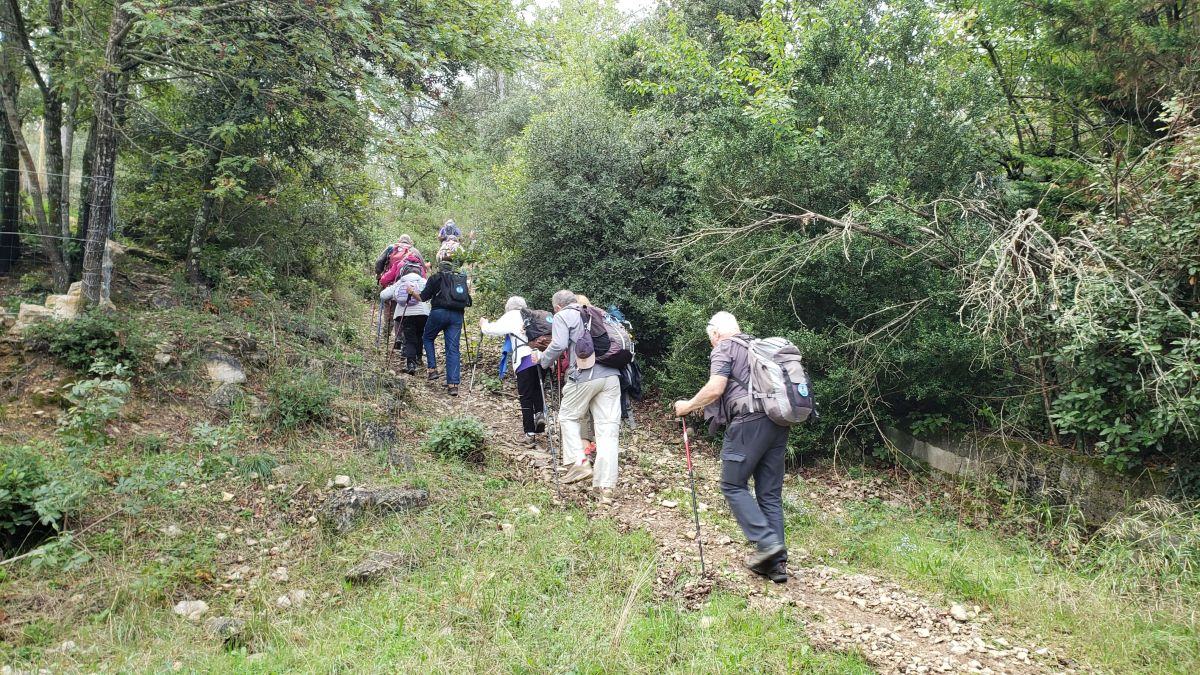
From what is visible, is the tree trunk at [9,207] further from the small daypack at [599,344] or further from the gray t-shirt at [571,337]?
the small daypack at [599,344]

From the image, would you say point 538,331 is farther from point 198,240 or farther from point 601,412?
point 198,240

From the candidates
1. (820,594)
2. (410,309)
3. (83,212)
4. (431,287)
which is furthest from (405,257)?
(820,594)

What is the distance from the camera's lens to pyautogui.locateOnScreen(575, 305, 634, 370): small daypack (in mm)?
7133

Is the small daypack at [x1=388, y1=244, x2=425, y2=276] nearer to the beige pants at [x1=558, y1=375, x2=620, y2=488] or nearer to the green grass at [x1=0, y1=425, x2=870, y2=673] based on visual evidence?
the beige pants at [x1=558, y1=375, x2=620, y2=488]

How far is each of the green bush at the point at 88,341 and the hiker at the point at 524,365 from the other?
12.5ft

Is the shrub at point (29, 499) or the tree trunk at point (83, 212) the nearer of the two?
the shrub at point (29, 499)

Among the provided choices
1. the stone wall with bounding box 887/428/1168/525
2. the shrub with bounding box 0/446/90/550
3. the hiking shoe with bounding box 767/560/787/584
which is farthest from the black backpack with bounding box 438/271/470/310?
the stone wall with bounding box 887/428/1168/525

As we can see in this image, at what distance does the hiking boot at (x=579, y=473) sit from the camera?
7508 mm

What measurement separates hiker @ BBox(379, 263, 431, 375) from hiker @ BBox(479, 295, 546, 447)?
2.28m

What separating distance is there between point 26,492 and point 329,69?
201 inches

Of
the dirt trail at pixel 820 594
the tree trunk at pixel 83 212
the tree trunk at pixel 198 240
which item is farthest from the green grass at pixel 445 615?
the tree trunk at pixel 198 240

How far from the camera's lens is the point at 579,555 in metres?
5.90

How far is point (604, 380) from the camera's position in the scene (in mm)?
7207

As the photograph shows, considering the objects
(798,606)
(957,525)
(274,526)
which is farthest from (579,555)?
(957,525)
